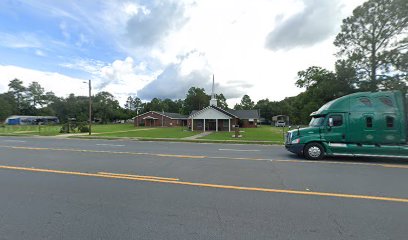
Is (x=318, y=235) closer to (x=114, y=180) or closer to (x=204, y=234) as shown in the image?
(x=204, y=234)

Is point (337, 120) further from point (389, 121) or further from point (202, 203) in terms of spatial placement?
point (202, 203)

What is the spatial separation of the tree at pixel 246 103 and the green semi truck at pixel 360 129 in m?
108

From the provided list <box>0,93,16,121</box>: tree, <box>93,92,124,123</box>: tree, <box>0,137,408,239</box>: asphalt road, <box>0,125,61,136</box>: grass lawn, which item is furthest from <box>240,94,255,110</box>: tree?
<box>0,137,408,239</box>: asphalt road

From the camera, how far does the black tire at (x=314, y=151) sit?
1070 centimetres

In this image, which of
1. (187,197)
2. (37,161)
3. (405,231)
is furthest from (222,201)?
(37,161)

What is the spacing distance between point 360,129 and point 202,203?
8.86 metres

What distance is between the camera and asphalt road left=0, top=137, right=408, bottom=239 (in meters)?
3.71

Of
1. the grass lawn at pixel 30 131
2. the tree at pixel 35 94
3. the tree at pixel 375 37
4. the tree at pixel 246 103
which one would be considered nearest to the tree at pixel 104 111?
the tree at pixel 35 94

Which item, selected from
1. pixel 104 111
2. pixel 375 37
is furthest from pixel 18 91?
pixel 375 37

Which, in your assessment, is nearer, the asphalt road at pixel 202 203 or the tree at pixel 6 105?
the asphalt road at pixel 202 203

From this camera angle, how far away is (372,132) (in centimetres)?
1036

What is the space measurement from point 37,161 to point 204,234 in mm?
8975

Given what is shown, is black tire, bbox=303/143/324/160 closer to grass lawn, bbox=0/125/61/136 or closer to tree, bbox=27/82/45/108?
grass lawn, bbox=0/125/61/136

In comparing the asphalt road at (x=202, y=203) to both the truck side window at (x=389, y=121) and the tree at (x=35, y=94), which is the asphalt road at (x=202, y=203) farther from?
the tree at (x=35, y=94)
